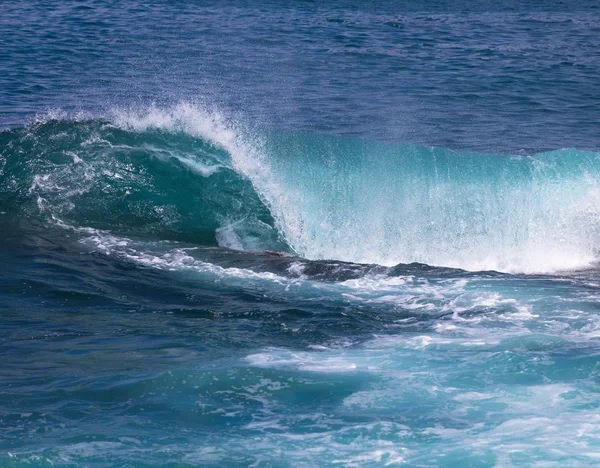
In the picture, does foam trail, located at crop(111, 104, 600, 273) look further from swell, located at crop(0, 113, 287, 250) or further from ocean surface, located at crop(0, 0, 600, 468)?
swell, located at crop(0, 113, 287, 250)

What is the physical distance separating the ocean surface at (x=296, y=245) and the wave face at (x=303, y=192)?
5 cm

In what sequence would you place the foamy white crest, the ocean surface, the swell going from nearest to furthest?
the ocean surface < the swell < the foamy white crest

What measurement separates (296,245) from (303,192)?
1.46 m

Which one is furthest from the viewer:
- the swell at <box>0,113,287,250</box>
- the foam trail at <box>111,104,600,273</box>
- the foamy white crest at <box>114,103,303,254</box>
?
the foamy white crest at <box>114,103,303,254</box>

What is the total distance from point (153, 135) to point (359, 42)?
12.2 m

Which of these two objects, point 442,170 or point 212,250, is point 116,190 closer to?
point 212,250

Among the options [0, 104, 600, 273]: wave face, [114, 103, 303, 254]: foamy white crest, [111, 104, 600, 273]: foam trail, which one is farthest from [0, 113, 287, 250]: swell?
[111, 104, 600, 273]: foam trail

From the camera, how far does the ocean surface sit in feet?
22.4

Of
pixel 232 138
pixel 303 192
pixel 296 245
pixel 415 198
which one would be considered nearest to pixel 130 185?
pixel 232 138

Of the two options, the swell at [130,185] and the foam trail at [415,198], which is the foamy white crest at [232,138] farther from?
the swell at [130,185]

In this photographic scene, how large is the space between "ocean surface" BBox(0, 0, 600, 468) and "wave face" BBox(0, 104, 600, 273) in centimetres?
5

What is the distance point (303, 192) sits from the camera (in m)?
14.5

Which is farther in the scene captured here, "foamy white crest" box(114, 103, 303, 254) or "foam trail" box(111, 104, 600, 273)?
"foamy white crest" box(114, 103, 303, 254)

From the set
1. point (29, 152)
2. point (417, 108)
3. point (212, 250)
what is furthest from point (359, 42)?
point (212, 250)
